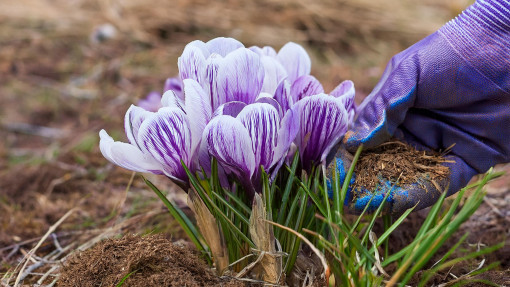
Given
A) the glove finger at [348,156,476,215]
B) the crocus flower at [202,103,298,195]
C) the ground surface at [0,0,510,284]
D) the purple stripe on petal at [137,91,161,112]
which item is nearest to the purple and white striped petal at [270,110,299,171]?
the crocus flower at [202,103,298,195]

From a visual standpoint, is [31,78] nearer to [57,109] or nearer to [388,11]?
[57,109]

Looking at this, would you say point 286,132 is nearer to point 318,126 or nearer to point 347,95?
point 318,126

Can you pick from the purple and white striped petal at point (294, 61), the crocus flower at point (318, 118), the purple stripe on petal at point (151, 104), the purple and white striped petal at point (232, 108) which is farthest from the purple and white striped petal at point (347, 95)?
the purple stripe on petal at point (151, 104)

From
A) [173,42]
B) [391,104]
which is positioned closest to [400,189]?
[391,104]

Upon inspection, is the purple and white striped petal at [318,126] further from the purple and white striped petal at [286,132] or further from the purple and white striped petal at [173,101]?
the purple and white striped petal at [173,101]

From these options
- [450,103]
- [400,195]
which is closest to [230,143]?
[400,195]
